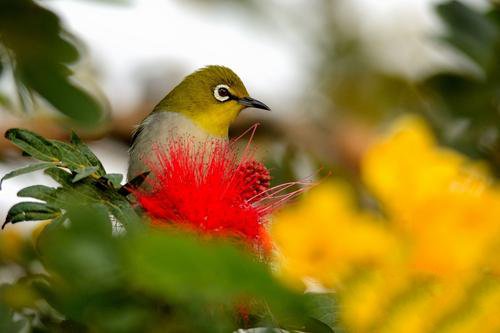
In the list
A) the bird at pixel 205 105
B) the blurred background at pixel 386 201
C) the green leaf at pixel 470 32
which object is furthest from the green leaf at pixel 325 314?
the green leaf at pixel 470 32

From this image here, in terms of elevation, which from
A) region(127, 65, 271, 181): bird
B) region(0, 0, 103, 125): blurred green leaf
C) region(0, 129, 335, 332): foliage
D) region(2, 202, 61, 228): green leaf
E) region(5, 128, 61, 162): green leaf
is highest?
region(127, 65, 271, 181): bird

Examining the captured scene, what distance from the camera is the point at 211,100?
285 cm

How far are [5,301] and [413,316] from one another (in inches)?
23.5

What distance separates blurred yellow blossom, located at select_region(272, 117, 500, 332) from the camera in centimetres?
114

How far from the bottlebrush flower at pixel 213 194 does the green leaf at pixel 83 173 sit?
0.38 feet

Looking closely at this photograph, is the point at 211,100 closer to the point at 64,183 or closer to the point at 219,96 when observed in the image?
the point at 219,96

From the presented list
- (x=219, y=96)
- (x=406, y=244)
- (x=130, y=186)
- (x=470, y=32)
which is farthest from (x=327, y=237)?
(x=470, y=32)

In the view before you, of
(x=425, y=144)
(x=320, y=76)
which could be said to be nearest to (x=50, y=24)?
(x=425, y=144)

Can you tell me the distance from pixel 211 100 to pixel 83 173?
1.45 meters

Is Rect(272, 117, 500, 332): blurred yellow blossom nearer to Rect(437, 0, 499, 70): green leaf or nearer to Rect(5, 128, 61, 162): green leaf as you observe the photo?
Rect(5, 128, 61, 162): green leaf

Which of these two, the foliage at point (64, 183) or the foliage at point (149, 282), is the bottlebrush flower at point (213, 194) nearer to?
the foliage at point (64, 183)

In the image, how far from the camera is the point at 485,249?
152 centimetres

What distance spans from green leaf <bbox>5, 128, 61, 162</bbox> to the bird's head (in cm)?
135

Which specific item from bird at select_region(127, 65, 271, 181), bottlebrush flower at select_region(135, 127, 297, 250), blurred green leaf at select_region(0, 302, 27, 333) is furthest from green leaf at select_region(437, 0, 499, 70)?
blurred green leaf at select_region(0, 302, 27, 333)
